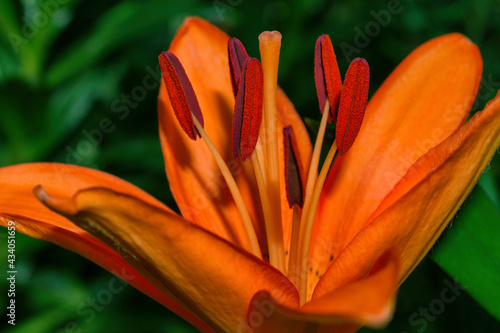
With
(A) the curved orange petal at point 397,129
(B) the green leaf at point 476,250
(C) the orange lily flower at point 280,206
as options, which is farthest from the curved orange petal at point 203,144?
(B) the green leaf at point 476,250

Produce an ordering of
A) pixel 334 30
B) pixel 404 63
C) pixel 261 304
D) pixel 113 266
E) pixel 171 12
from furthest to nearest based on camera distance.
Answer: pixel 334 30 → pixel 171 12 → pixel 404 63 → pixel 113 266 → pixel 261 304

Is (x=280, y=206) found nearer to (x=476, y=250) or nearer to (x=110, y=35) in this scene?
(x=476, y=250)

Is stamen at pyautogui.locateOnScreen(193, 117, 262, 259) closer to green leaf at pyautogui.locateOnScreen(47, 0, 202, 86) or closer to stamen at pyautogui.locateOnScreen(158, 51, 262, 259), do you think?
stamen at pyautogui.locateOnScreen(158, 51, 262, 259)

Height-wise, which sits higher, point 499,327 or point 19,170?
point 19,170

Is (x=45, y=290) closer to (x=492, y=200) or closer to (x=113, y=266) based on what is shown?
(x=113, y=266)

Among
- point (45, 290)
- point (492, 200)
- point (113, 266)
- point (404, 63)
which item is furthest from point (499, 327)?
point (45, 290)

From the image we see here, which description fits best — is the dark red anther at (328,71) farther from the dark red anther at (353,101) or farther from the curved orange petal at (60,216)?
the curved orange petal at (60,216)

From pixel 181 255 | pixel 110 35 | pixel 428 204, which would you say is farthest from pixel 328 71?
pixel 110 35
